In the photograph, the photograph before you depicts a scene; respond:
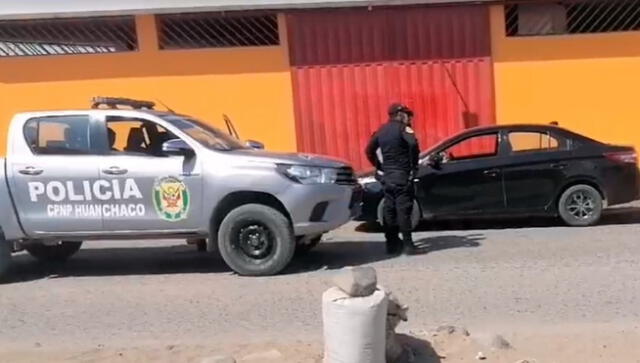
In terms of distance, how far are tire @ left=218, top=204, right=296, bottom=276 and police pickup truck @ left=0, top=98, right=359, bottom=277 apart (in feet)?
0.03

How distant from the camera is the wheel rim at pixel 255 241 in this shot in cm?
991

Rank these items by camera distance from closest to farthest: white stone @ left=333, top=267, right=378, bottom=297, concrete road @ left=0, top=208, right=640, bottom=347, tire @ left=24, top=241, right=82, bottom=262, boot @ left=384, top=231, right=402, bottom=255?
white stone @ left=333, top=267, right=378, bottom=297, concrete road @ left=0, top=208, right=640, bottom=347, boot @ left=384, top=231, right=402, bottom=255, tire @ left=24, top=241, right=82, bottom=262

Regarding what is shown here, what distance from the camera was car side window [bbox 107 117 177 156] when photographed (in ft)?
33.1

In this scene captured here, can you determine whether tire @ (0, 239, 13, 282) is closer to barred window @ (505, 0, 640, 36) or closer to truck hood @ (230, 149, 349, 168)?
truck hood @ (230, 149, 349, 168)

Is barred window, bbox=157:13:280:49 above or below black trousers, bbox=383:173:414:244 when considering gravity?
above

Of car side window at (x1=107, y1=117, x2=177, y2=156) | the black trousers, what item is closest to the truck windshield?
car side window at (x1=107, y1=117, x2=177, y2=156)

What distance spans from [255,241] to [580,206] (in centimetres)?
497

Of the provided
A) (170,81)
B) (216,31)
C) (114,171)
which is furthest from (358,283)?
(216,31)

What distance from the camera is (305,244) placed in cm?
1105

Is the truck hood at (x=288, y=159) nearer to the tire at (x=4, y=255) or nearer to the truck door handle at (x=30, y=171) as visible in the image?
the truck door handle at (x=30, y=171)

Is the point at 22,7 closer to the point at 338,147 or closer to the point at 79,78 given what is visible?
the point at 79,78

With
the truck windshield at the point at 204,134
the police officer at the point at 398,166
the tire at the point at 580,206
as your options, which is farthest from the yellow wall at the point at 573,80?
the truck windshield at the point at 204,134

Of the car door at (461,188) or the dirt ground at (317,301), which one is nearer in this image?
the dirt ground at (317,301)

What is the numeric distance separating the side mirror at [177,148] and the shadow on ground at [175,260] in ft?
4.57
